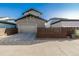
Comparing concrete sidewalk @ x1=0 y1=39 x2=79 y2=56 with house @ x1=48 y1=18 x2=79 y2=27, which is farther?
house @ x1=48 y1=18 x2=79 y2=27

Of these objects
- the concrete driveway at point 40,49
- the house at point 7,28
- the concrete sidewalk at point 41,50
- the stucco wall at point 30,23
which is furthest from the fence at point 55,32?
the concrete sidewalk at point 41,50

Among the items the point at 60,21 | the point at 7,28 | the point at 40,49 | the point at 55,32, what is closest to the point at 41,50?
the point at 40,49

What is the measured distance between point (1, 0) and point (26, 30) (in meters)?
2.67

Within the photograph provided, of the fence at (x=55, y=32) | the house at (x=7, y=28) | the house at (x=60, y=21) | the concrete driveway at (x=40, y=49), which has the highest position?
the house at (x=60, y=21)

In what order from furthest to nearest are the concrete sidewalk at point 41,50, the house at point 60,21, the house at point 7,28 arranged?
the house at point 7,28
the house at point 60,21
the concrete sidewalk at point 41,50

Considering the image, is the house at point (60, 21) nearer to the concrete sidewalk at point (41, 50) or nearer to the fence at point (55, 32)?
the fence at point (55, 32)

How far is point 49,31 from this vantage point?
5.53 metres

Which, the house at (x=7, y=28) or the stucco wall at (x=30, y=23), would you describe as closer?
the house at (x=7, y=28)

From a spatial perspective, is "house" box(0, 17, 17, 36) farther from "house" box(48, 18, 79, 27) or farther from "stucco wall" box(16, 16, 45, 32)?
"house" box(48, 18, 79, 27)

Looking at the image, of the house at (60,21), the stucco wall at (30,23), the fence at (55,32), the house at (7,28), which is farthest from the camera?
the fence at (55,32)

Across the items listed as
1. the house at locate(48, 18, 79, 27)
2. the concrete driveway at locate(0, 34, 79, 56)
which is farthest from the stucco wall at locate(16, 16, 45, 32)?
the house at locate(48, 18, 79, 27)

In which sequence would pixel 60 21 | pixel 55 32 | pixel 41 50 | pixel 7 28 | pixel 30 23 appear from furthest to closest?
1. pixel 55 32
2. pixel 30 23
3. pixel 7 28
4. pixel 60 21
5. pixel 41 50

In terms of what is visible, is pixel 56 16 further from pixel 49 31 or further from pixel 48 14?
pixel 49 31

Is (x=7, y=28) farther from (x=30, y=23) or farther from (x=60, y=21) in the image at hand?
(x=60, y=21)
